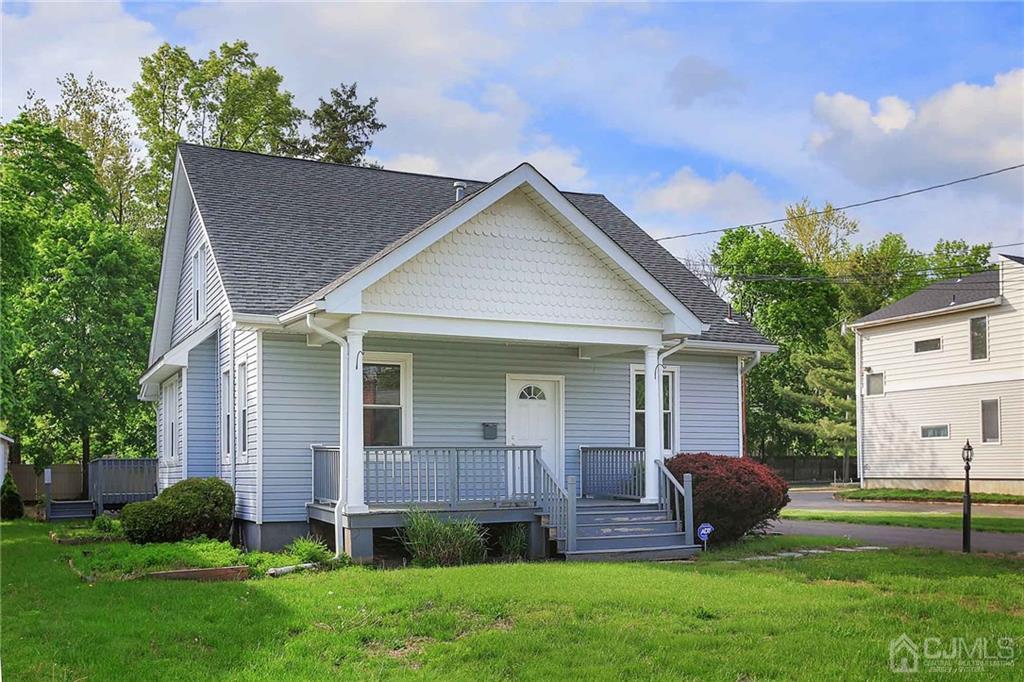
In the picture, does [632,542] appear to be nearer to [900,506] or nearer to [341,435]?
[341,435]

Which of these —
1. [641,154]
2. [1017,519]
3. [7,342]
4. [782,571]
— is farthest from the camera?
[641,154]

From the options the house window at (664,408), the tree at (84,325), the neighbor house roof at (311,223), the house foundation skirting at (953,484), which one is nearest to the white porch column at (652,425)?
the neighbor house roof at (311,223)

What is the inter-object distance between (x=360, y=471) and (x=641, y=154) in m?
13.2

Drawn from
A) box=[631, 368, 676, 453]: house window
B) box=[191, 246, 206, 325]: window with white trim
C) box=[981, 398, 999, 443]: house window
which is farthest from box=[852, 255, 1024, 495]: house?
box=[191, 246, 206, 325]: window with white trim

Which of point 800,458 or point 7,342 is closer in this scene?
point 7,342

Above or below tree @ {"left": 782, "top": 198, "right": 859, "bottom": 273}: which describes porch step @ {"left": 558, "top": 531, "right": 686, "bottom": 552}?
below

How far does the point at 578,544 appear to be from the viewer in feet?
48.9

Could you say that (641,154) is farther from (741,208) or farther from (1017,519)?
(741,208)

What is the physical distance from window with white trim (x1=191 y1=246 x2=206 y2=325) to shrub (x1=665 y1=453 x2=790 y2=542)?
10.2 meters

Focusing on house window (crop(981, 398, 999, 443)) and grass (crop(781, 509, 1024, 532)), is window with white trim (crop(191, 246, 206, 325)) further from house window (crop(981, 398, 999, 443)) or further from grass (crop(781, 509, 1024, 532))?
house window (crop(981, 398, 999, 443))

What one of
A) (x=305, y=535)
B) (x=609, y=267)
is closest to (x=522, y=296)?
(x=609, y=267)

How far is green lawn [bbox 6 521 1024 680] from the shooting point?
827cm

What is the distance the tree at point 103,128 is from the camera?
3853 centimetres

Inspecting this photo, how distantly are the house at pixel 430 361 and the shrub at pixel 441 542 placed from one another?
0.49m
